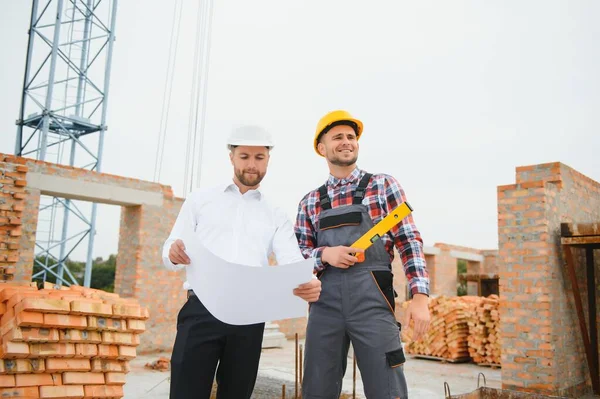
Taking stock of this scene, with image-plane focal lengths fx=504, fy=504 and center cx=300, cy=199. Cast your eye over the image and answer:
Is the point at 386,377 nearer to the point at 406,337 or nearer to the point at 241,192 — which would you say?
the point at 241,192

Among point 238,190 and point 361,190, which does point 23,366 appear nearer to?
point 238,190

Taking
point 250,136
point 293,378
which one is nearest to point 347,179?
point 250,136

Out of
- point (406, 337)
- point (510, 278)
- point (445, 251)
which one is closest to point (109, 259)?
point (445, 251)

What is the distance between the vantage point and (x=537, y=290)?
645 centimetres

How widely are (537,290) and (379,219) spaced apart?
4.70 meters

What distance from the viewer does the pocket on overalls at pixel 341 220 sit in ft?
8.77

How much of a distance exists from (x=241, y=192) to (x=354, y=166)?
0.71 meters

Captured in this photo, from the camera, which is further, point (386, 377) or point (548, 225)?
point (548, 225)

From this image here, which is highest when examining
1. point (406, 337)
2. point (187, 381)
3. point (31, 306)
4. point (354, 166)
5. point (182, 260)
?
point (354, 166)

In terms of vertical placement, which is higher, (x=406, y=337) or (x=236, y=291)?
(x=236, y=291)

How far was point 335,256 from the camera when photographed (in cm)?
257

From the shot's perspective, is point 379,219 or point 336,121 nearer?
point 379,219

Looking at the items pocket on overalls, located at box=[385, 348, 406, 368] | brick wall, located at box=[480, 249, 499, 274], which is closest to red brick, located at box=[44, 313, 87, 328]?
pocket on overalls, located at box=[385, 348, 406, 368]

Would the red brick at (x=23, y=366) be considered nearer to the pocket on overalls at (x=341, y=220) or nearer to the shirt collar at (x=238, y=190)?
the shirt collar at (x=238, y=190)
